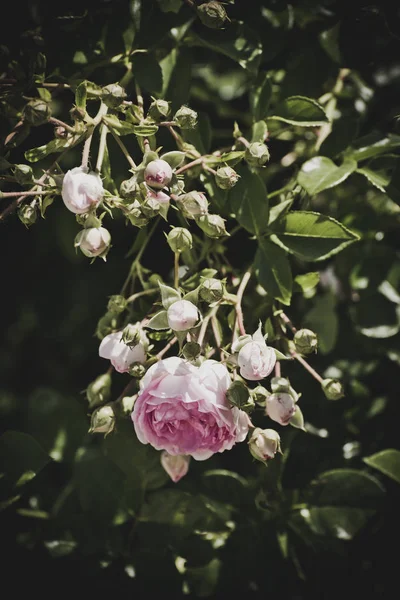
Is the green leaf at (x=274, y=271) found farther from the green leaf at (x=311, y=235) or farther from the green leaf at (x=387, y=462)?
the green leaf at (x=387, y=462)

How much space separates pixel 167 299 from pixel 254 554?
0.52 m

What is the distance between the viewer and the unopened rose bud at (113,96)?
0.72 metres

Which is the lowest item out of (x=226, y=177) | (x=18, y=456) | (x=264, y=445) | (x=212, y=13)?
(x=18, y=456)

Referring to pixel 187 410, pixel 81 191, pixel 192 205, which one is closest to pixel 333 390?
pixel 187 410

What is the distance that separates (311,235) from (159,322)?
0.24m

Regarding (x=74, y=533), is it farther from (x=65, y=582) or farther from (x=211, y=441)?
(x=211, y=441)

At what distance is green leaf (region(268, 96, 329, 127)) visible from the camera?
0.84 meters

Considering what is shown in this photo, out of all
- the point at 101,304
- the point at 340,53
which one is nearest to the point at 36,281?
the point at 101,304

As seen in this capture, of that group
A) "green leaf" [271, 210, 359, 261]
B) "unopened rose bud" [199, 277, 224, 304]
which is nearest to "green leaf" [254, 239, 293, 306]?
"green leaf" [271, 210, 359, 261]

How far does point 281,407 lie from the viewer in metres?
0.71

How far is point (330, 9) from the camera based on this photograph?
1.02m

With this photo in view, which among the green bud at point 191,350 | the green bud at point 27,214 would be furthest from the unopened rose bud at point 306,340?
the green bud at point 27,214

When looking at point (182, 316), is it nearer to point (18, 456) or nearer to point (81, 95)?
point (81, 95)

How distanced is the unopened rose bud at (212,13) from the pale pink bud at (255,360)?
0.42 m
